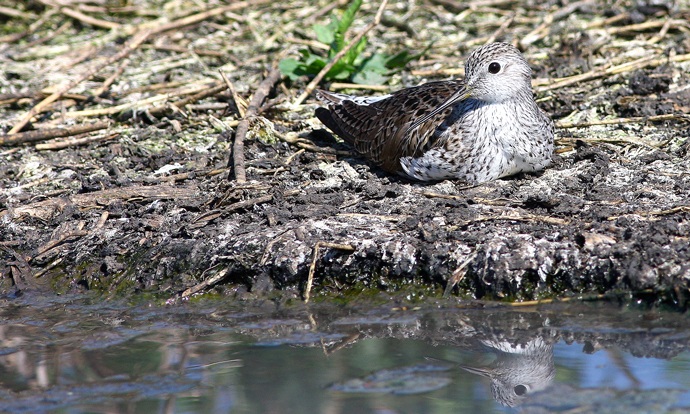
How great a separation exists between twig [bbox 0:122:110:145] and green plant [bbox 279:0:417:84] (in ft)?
5.53

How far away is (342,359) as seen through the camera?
171 inches

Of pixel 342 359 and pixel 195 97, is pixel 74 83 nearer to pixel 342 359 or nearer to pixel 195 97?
pixel 195 97

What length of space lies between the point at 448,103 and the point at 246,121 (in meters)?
1.73

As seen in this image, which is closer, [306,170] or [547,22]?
[306,170]

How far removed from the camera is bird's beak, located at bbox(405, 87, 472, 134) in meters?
5.97

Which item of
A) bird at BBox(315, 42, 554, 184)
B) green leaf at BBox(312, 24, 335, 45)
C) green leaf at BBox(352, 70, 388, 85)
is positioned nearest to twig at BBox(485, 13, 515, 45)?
green leaf at BBox(352, 70, 388, 85)

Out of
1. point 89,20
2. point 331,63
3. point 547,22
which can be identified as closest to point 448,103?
point 331,63

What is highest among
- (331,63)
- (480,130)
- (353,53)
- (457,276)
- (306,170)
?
(353,53)

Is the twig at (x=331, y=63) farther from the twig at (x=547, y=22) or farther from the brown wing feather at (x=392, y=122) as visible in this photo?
the twig at (x=547, y=22)

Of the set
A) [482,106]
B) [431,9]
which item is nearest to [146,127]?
[482,106]

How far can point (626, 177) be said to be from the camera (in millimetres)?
5855

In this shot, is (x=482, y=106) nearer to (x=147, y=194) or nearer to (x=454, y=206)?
(x=454, y=206)

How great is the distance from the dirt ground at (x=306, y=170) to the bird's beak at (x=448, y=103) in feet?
1.55

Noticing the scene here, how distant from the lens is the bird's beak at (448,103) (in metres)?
5.97
